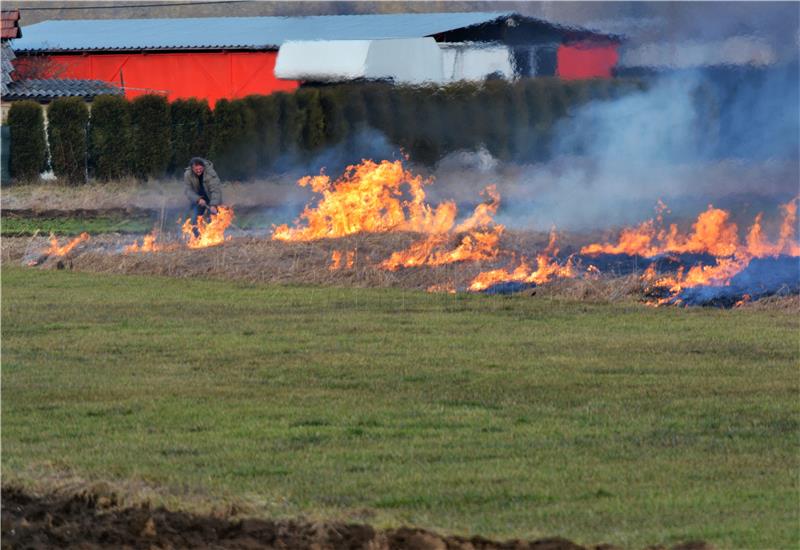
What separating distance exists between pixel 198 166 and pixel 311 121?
36.0ft

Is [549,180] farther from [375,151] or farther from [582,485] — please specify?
[582,485]

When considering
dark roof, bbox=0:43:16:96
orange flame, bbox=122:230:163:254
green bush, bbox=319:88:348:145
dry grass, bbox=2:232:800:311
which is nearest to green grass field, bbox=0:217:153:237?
orange flame, bbox=122:230:163:254

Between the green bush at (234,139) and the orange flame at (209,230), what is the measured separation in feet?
36.6

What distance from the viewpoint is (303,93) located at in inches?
1465

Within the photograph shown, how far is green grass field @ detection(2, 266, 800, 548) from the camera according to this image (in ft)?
29.0

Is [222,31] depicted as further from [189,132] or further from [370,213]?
[370,213]

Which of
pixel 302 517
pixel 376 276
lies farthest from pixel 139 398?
pixel 376 276

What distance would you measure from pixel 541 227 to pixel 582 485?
15.0 m

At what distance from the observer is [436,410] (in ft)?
38.1

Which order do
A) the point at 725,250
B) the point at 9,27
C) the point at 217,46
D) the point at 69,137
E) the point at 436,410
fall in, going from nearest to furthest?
1. the point at 436,410
2. the point at 725,250
3. the point at 69,137
4. the point at 9,27
5. the point at 217,46

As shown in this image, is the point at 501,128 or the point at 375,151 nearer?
the point at 501,128

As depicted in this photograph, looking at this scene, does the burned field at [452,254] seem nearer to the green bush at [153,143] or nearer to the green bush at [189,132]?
the green bush at [189,132]

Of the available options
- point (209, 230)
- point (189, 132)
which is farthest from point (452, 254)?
point (189, 132)

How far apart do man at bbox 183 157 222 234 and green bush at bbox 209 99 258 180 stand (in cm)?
1063
